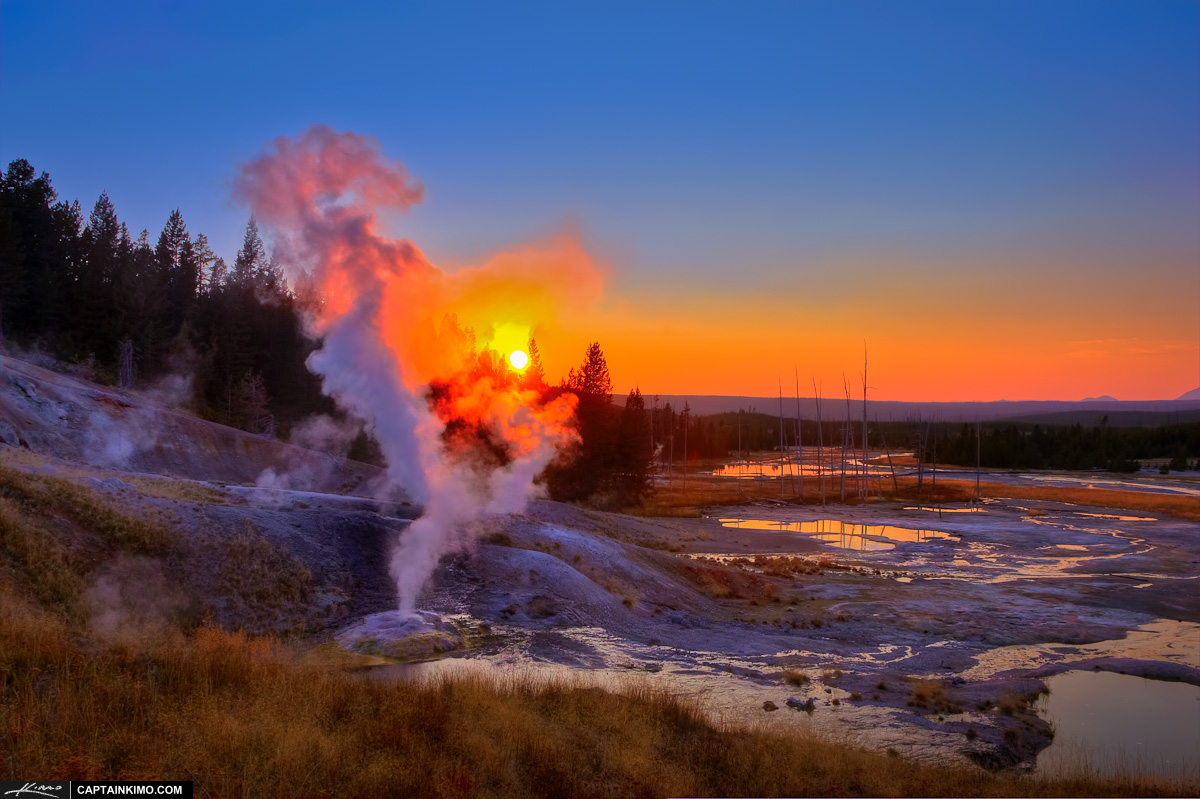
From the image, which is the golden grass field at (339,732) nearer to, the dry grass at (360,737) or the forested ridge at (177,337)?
the dry grass at (360,737)

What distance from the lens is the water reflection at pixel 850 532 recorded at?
147 feet

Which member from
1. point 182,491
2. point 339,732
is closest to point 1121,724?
point 339,732

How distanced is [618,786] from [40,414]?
30489 millimetres

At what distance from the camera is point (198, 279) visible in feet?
257

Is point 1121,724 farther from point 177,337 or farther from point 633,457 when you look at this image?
point 177,337

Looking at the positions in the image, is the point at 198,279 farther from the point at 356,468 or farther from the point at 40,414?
the point at 40,414

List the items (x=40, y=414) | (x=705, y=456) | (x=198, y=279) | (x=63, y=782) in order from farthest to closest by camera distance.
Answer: (x=705, y=456), (x=198, y=279), (x=40, y=414), (x=63, y=782)

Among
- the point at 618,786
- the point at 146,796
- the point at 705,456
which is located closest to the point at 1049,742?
the point at 618,786

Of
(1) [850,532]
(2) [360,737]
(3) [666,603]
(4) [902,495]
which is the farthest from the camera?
(4) [902,495]

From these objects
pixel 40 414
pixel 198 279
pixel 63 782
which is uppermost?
pixel 198 279
